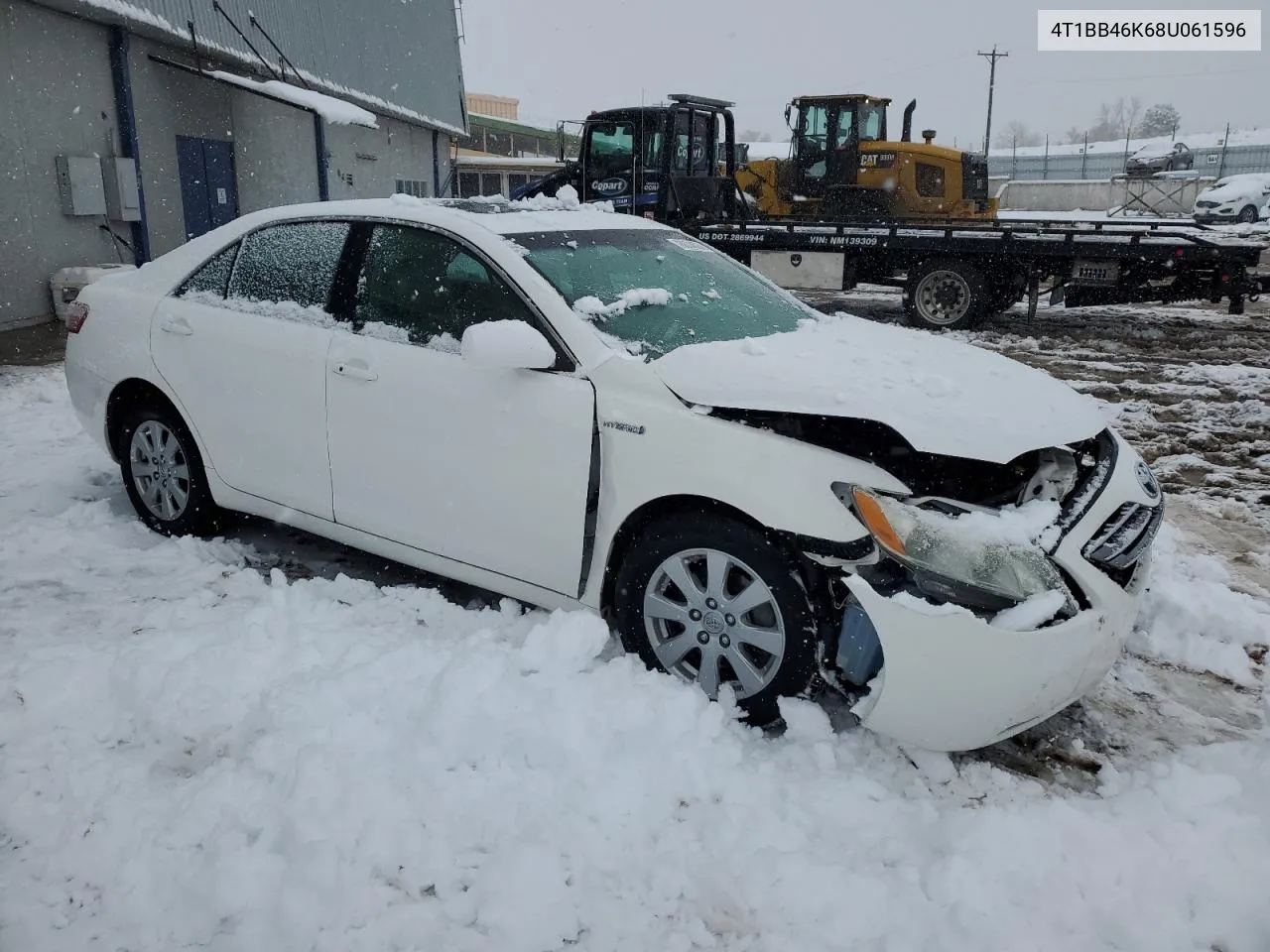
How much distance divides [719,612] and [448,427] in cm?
118

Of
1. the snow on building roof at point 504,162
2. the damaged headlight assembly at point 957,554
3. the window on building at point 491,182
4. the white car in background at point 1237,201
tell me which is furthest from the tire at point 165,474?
the window on building at point 491,182

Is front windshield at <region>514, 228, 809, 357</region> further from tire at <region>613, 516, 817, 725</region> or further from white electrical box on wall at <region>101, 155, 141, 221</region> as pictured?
white electrical box on wall at <region>101, 155, 141, 221</region>

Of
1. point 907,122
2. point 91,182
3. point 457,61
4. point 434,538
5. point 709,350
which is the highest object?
point 457,61

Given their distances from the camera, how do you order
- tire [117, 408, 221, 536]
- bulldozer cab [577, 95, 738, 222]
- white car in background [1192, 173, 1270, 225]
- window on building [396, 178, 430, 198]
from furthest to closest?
white car in background [1192, 173, 1270, 225] < window on building [396, 178, 430, 198] < bulldozer cab [577, 95, 738, 222] < tire [117, 408, 221, 536]

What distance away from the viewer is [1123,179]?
38500 millimetres

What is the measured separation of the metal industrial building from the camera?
33.9 feet

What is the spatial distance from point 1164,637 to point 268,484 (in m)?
3.65

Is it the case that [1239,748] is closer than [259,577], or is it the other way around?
[1239,748]

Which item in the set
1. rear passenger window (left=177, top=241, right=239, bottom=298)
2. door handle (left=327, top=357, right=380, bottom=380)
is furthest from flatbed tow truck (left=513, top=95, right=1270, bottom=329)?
→ door handle (left=327, top=357, right=380, bottom=380)

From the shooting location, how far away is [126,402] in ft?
14.8

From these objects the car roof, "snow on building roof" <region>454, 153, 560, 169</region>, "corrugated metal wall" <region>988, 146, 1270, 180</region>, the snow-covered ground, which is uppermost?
"corrugated metal wall" <region>988, 146, 1270, 180</region>

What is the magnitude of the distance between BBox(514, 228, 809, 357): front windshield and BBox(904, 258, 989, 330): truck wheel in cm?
843

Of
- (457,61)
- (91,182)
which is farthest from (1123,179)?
(91,182)

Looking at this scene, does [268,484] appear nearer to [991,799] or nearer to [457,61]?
[991,799]
